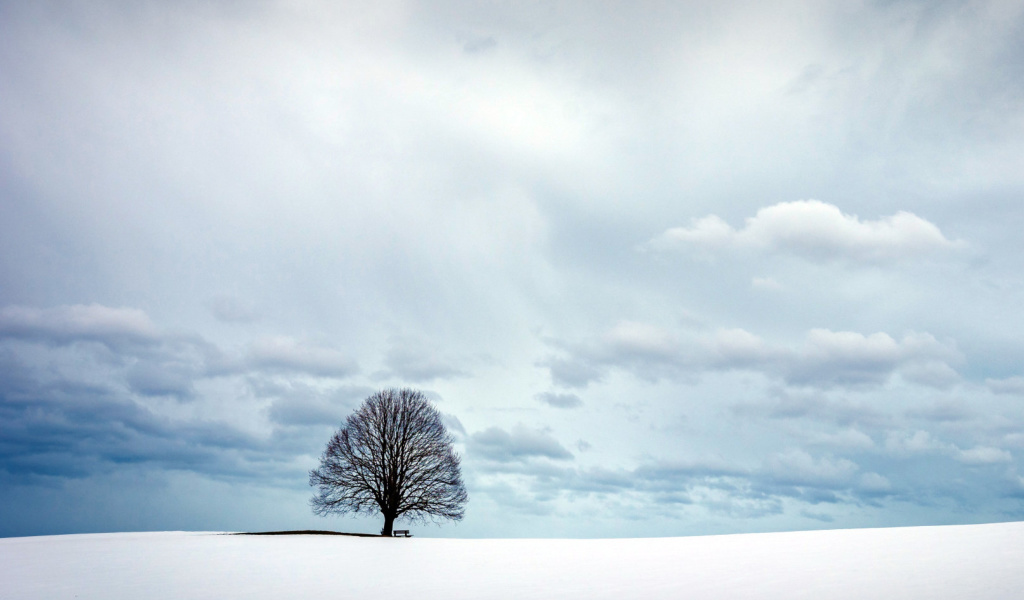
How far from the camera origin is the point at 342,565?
28406 mm

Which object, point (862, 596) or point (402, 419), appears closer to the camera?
point (862, 596)

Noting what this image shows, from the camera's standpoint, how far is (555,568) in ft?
87.6

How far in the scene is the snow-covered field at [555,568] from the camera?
19.5m

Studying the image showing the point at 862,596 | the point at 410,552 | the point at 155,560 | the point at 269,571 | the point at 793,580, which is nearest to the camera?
the point at 862,596

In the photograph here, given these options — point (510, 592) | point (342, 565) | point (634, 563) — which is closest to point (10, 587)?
point (342, 565)

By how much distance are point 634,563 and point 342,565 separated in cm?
1223

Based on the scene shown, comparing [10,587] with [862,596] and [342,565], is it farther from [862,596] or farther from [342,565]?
[862,596]

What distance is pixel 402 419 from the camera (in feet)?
169

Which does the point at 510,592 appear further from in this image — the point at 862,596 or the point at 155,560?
the point at 155,560

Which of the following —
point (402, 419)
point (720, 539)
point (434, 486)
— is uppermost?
point (402, 419)

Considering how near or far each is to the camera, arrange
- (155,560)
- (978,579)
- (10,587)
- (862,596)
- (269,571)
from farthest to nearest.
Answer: (155,560) → (269,571) → (10,587) → (978,579) → (862,596)

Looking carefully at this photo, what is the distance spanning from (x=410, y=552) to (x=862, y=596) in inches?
914

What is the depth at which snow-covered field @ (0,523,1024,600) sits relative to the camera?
63.8ft

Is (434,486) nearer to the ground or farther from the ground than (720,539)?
farther from the ground
